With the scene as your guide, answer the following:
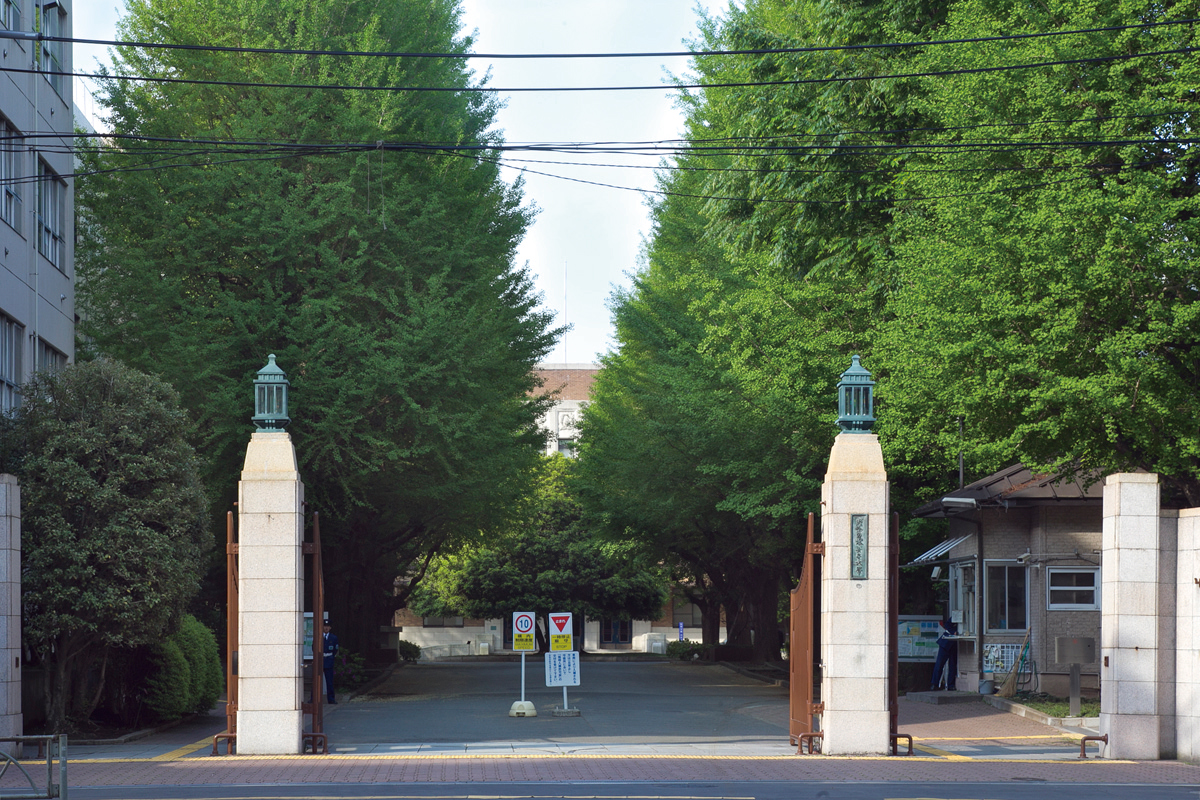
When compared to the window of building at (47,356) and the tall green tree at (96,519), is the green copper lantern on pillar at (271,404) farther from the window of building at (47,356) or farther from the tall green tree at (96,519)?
the window of building at (47,356)

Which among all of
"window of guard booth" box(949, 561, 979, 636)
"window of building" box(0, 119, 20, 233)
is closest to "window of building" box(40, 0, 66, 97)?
"window of building" box(0, 119, 20, 233)

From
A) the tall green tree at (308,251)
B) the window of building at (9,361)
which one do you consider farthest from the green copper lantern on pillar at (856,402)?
the window of building at (9,361)

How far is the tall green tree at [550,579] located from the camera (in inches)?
2704

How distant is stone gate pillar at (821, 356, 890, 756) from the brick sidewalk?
18.5 inches

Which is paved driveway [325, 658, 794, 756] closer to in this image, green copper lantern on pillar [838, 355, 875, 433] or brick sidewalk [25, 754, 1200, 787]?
brick sidewalk [25, 754, 1200, 787]

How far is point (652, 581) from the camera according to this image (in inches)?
2758

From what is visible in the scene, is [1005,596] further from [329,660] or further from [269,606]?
[269,606]

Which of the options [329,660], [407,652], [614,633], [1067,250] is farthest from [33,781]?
[614,633]

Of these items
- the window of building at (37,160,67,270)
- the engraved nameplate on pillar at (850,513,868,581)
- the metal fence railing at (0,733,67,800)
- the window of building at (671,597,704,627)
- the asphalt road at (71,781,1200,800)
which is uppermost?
the window of building at (37,160,67,270)

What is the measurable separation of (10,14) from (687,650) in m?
42.0

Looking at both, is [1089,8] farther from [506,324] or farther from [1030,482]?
[506,324]

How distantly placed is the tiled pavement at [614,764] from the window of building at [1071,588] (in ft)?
22.1

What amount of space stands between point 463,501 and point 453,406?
3.40m

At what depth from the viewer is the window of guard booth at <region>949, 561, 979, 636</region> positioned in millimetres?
29078
